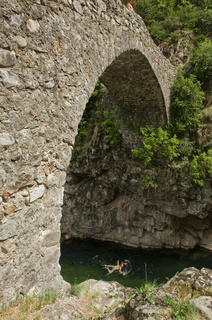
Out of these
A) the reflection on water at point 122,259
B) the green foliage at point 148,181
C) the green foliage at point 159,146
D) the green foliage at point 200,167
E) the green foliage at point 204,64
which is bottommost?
the reflection on water at point 122,259

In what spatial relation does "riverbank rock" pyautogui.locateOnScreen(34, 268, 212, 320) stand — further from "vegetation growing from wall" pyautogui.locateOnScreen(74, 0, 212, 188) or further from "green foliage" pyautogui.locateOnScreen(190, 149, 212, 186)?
"vegetation growing from wall" pyautogui.locateOnScreen(74, 0, 212, 188)

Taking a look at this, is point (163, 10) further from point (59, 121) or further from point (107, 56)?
point (59, 121)

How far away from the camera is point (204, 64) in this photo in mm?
8516

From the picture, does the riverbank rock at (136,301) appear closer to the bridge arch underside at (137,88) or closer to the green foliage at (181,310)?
the green foliage at (181,310)

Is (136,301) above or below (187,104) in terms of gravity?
below

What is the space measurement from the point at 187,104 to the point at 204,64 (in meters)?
1.79

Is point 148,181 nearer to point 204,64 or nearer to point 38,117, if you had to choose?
point 204,64

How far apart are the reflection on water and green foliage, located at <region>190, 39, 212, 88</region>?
264 inches

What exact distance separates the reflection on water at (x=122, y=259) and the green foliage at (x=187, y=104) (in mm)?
4718

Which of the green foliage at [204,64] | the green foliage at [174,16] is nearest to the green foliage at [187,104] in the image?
the green foliage at [204,64]

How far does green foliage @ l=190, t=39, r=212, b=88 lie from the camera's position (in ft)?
27.7

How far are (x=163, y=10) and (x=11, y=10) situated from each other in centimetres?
1491

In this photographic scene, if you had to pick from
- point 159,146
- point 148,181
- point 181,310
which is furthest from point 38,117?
point 148,181

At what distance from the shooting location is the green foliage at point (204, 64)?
8445mm
